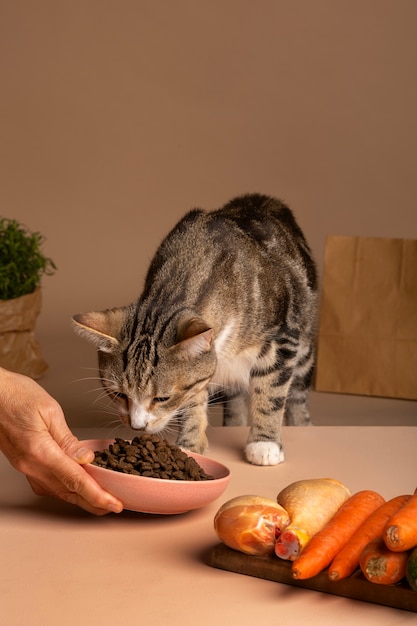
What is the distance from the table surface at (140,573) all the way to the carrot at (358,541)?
59 millimetres

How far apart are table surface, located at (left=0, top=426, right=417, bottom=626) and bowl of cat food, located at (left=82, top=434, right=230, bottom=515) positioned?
0.07 metres

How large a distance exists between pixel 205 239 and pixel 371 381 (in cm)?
165

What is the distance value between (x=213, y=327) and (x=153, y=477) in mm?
571

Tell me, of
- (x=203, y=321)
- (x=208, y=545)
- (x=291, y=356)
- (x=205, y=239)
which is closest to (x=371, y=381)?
(x=291, y=356)

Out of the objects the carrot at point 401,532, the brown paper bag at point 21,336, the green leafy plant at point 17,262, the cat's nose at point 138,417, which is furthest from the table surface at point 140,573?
the green leafy plant at point 17,262

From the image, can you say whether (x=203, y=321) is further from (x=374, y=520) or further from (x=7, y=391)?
(x=374, y=520)

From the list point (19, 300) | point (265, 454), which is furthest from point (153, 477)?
point (19, 300)

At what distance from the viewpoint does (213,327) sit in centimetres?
246

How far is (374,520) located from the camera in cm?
176

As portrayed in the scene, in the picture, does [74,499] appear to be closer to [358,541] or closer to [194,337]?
[194,337]

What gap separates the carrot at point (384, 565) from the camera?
5.31ft

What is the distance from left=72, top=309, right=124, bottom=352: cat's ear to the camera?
2.38 metres

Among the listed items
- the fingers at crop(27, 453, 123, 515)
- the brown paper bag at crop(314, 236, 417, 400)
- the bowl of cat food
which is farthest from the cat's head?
the brown paper bag at crop(314, 236, 417, 400)

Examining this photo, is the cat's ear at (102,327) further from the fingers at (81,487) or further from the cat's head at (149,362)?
the fingers at (81,487)
